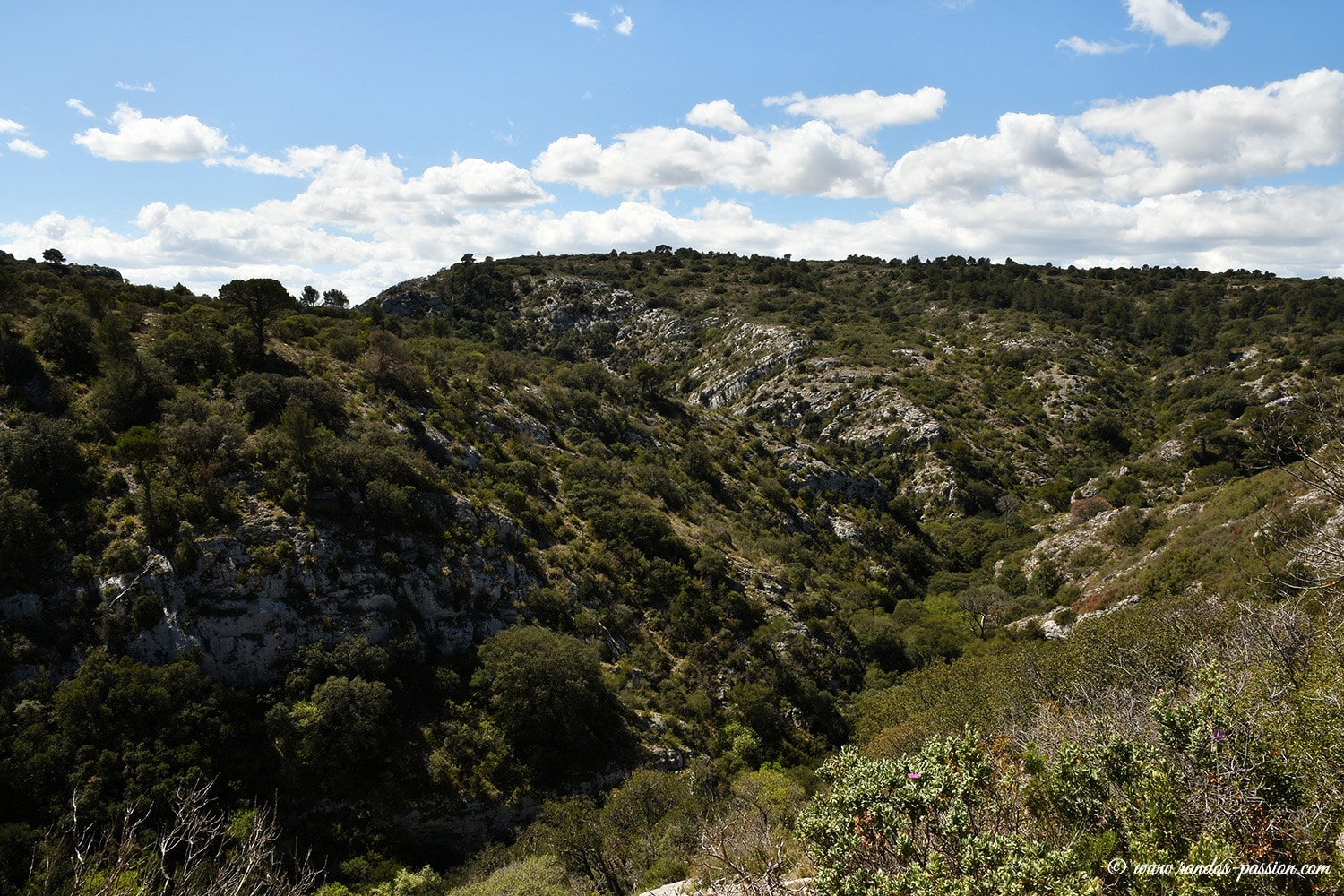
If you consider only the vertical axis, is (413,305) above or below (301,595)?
above

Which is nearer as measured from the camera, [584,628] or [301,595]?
[301,595]

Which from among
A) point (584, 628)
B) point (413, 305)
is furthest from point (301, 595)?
point (413, 305)

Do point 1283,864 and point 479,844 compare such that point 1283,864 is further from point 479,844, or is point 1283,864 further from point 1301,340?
point 1301,340

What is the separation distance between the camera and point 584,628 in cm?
3494

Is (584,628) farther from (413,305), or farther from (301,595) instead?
(413,305)

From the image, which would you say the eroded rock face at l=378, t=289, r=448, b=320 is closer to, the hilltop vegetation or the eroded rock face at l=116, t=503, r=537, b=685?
the hilltop vegetation

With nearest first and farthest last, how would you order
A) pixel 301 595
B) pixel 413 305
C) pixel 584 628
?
pixel 301 595 < pixel 584 628 < pixel 413 305

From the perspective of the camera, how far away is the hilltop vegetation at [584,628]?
11.6 meters

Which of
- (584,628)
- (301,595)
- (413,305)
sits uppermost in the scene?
(413,305)

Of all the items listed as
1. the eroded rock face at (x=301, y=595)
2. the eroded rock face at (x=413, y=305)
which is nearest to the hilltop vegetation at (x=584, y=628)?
the eroded rock face at (x=301, y=595)

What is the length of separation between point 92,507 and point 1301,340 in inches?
4471

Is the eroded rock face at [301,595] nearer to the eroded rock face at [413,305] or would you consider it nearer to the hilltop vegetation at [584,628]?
the hilltop vegetation at [584,628]

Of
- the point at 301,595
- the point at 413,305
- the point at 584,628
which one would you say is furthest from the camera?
the point at 413,305

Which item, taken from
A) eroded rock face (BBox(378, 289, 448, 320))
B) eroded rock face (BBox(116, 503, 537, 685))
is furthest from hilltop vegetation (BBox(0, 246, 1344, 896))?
eroded rock face (BBox(378, 289, 448, 320))
